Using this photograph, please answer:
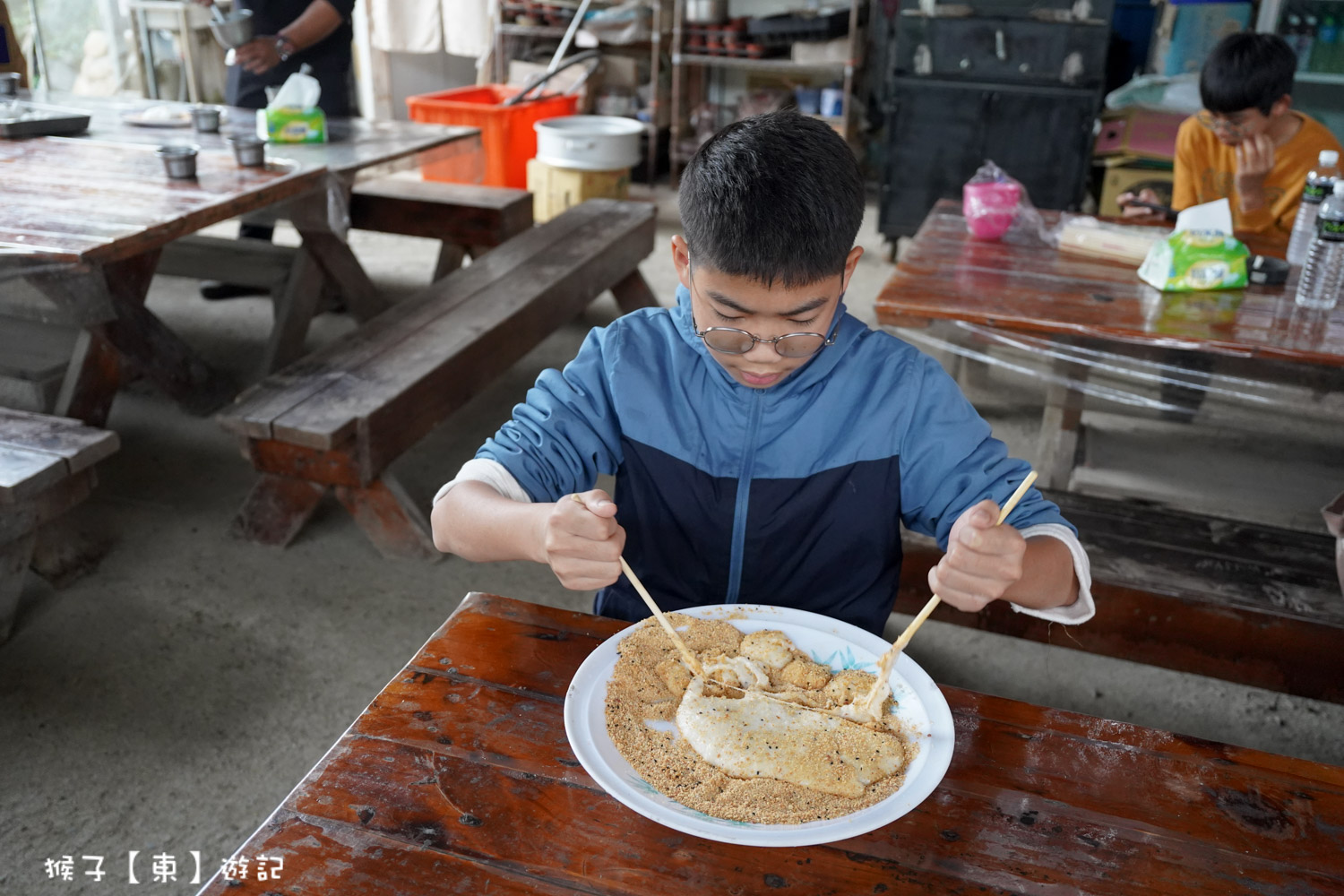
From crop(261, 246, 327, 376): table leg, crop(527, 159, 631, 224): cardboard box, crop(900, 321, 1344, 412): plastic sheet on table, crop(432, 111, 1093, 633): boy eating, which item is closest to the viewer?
crop(432, 111, 1093, 633): boy eating

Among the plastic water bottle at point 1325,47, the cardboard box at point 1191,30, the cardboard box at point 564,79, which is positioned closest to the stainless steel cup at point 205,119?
the cardboard box at point 564,79

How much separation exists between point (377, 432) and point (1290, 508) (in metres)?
2.63

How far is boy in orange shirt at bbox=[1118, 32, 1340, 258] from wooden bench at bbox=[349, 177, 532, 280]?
2.34 metres

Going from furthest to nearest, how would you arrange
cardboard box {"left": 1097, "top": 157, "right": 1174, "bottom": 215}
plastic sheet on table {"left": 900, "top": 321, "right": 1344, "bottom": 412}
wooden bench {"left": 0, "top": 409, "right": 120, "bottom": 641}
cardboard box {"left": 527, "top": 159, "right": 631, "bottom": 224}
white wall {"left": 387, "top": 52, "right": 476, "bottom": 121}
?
white wall {"left": 387, "top": 52, "right": 476, "bottom": 121} < cardboard box {"left": 527, "top": 159, "right": 631, "bottom": 224} < cardboard box {"left": 1097, "top": 157, "right": 1174, "bottom": 215} < plastic sheet on table {"left": 900, "top": 321, "right": 1344, "bottom": 412} < wooden bench {"left": 0, "top": 409, "right": 120, "bottom": 641}

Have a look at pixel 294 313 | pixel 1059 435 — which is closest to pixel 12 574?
pixel 294 313

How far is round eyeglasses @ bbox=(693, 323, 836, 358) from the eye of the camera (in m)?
1.14

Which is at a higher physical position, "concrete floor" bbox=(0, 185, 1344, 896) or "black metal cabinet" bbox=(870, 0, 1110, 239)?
"black metal cabinet" bbox=(870, 0, 1110, 239)

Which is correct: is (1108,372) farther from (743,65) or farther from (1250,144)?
(743,65)

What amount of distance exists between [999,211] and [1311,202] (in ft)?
2.50

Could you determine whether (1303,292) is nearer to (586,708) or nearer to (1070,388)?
(1070,388)

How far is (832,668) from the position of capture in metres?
1.09

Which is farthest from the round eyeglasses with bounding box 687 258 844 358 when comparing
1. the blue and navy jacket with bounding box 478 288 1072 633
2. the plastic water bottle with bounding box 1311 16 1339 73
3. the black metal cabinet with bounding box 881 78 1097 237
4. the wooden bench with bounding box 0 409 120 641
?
the plastic water bottle with bounding box 1311 16 1339 73

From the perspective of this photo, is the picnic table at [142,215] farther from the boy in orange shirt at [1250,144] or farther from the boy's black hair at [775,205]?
the boy in orange shirt at [1250,144]

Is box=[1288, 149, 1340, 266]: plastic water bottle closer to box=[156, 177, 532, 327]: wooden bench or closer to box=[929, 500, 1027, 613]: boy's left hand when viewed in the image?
box=[929, 500, 1027, 613]: boy's left hand
